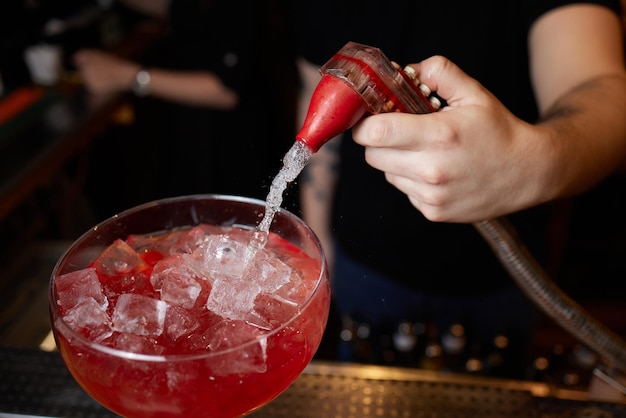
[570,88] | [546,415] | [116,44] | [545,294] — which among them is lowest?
[116,44]

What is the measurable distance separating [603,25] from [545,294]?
0.62 metres

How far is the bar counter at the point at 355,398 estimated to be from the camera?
3.12 feet

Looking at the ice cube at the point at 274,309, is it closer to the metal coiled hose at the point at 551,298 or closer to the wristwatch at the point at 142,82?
the metal coiled hose at the point at 551,298

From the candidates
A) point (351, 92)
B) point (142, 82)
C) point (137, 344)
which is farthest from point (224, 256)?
point (142, 82)

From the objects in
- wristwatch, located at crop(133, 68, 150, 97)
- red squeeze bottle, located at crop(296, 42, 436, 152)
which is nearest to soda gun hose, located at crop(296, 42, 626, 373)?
red squeeze bottle, located at crop(296, 42, 436, 152)

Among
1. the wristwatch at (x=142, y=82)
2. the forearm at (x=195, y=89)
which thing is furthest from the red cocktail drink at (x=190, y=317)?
the wristwatch at (x=142, y=82)

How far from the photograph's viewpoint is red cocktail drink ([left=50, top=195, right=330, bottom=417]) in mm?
643

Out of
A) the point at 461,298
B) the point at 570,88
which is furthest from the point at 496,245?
the point at 461,298

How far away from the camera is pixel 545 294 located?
997 millimetres

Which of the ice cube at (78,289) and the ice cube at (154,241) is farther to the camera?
the ice cube at (154,241)

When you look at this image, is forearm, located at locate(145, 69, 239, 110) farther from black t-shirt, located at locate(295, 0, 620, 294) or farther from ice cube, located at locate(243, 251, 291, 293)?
ice cube, located at locate(243, 251, 291, 293)

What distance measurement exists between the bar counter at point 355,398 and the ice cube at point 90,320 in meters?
0.32

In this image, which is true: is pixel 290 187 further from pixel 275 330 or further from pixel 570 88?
pixel 570 88

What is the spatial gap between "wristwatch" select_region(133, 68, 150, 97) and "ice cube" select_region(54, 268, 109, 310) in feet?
8.20
